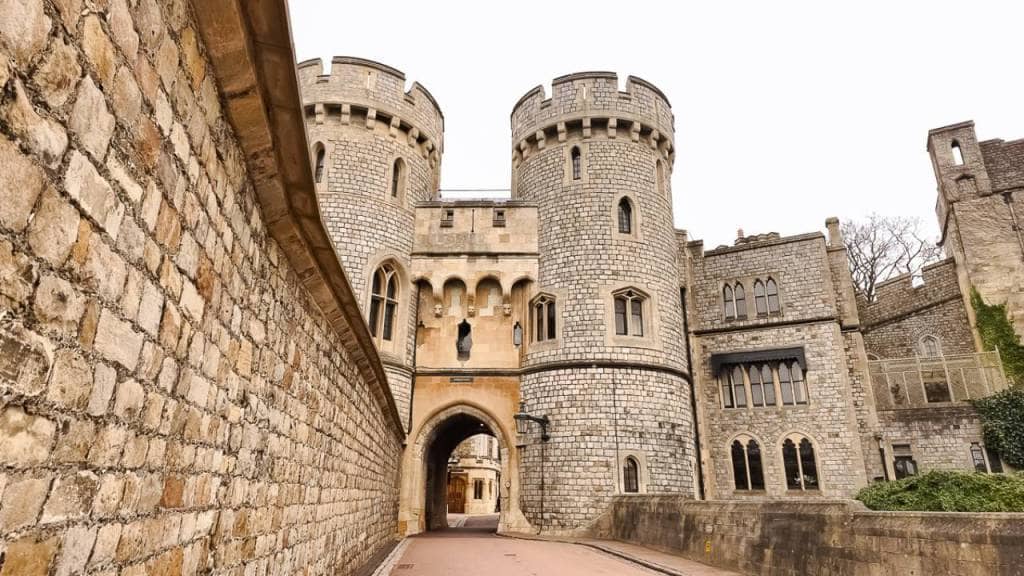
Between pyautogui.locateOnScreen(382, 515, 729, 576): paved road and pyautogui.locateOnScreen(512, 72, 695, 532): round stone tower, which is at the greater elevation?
pyautogui.locateOnScreen(512, 72, 695, 532): round stone tower

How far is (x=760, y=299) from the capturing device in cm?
1838

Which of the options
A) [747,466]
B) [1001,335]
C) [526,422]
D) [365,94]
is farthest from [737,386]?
[365,94]

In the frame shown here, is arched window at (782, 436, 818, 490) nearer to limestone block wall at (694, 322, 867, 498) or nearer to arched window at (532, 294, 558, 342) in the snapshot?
limestone block wall at (694, 322, 867, 498)

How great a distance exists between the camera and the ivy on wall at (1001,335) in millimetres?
16297

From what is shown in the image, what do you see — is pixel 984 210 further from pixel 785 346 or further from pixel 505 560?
pixel 505 560

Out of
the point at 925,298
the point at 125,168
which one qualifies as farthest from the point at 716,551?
the point at 925,298

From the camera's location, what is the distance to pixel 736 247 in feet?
62.5

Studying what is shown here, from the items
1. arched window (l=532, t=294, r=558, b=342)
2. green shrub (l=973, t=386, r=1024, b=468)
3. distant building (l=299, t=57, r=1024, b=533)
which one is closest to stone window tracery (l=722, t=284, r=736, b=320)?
distant building (l=299, t=57, r=1024, b=533)

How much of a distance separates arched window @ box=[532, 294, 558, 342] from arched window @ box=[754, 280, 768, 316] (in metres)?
6.78

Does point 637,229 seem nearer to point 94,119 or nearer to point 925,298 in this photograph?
point 925,298

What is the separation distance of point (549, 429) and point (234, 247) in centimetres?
1283

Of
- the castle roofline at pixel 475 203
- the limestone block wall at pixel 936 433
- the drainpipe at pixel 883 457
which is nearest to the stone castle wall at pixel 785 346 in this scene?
the drainpipe at pixel 883 457

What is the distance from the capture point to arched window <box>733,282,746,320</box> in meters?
18.4

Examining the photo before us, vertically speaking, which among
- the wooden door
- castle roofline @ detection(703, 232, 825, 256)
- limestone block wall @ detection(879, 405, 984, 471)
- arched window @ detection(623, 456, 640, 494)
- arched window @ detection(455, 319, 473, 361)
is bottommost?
the wooden door
